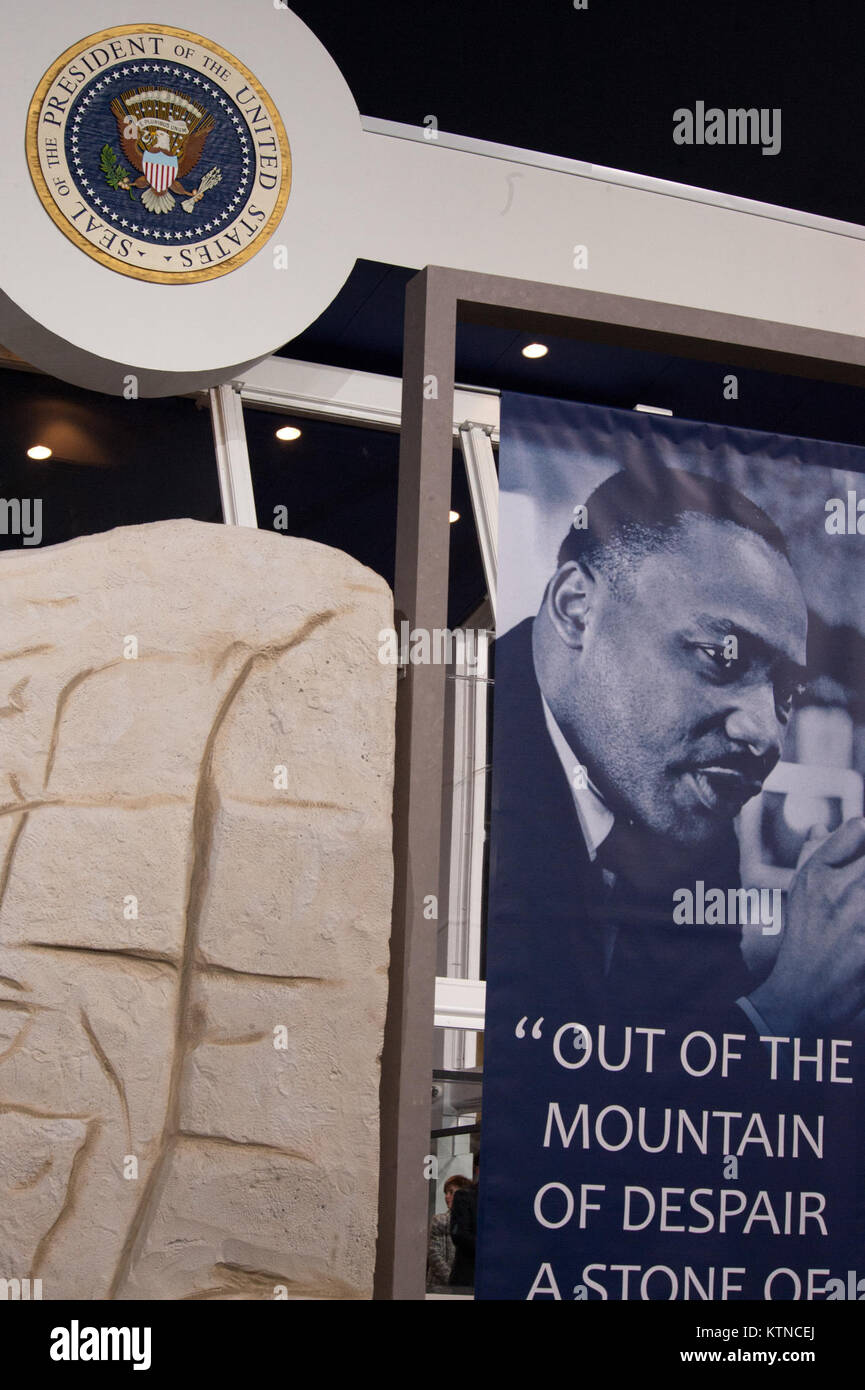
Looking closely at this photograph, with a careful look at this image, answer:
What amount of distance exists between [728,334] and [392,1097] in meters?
1.48

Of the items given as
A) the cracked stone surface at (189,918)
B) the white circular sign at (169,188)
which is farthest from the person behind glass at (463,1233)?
the white circular sign at (169,188)

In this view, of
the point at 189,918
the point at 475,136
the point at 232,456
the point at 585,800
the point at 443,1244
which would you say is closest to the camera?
the point at 189,918

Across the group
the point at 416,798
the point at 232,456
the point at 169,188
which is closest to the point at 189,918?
the point at 416,798

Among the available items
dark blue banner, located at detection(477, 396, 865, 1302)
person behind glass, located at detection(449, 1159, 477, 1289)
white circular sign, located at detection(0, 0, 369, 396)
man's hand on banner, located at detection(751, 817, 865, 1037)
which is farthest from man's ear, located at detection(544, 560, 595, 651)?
person behind glass, located at detection(449, 1159, 477, 1289)

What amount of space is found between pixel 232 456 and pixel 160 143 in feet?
2.59

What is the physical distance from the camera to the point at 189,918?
233 cm

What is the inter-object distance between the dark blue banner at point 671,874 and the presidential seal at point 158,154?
1367mm

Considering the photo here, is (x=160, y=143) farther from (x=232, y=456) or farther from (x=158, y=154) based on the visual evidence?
(x=232, y=456)

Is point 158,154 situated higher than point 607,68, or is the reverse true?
point 607,68

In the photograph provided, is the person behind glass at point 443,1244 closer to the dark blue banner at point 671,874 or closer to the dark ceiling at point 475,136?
the dark blue banner at point 671,874

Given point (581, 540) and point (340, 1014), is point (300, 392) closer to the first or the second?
point (581, 540)

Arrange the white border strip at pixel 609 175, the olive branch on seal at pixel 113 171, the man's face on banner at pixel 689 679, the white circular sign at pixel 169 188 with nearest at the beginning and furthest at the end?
the man's face on banner at pixel 689 679 → the white circular sign at pixel 169 188 → the olive branch on seal at pixel 113 171 → the white border strip at pixel 609 175

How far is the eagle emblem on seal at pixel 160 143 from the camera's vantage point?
3.53 metres

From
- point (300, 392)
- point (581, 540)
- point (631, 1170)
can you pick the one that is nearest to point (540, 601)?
point (581, 540)
